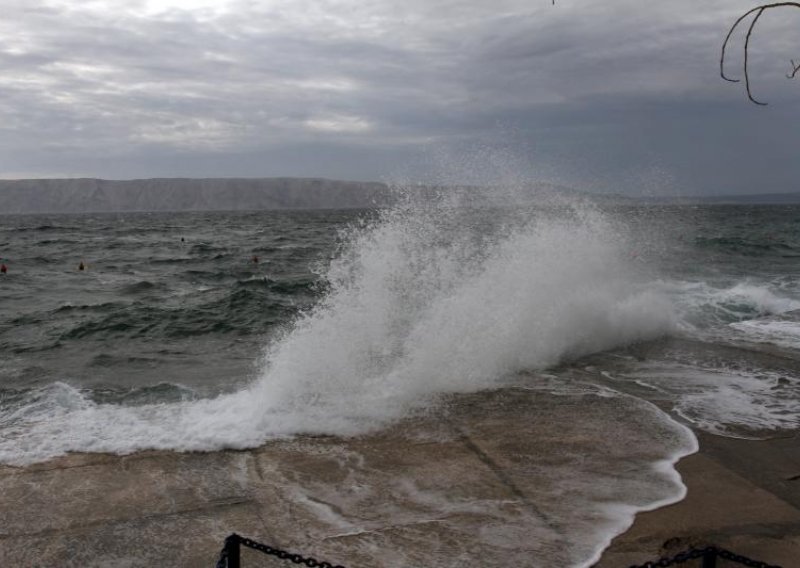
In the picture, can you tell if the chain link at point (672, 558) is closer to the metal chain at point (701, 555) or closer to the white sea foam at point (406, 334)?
the metal chain at point (701, 555)

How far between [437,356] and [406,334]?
0.81 metres

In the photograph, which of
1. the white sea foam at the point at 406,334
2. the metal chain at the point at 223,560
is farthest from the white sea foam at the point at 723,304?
the metal chain at the point at 223,560

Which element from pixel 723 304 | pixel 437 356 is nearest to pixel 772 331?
pixel 723 304

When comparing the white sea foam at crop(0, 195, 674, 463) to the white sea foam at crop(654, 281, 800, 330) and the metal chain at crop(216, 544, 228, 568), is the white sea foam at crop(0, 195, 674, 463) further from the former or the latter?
the metal chain at crop(216, 544, 228, 568)

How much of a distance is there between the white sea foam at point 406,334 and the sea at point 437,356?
31mm

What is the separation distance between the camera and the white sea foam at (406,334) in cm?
648

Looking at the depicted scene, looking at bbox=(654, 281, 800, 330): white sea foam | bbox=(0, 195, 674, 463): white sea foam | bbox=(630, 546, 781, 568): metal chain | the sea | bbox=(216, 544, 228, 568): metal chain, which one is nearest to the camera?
bbox=(216, 544, 228, 568): metal chain

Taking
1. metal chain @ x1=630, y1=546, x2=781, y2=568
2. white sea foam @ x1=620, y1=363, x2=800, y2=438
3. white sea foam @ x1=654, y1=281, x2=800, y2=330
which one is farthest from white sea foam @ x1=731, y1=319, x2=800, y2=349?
metal chain @ x1=630, y1=546, x2=781, y2=568

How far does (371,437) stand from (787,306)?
42.0ft

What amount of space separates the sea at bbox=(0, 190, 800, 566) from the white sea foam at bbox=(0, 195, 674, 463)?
0.03 metres

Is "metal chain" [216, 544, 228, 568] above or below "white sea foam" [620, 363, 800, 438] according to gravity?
above

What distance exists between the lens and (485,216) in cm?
2089

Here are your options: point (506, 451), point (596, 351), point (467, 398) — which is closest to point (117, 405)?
point (467, 398)

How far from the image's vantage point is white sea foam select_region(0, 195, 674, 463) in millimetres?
6480
